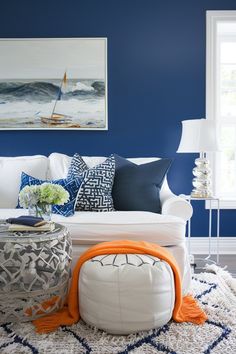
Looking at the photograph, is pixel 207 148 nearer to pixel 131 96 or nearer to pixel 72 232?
pixel 131 96

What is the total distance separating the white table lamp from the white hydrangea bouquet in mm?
1452

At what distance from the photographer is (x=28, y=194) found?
204cm

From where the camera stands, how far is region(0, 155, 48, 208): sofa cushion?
2.82 m

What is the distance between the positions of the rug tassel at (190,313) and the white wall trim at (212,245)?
5.14 ft

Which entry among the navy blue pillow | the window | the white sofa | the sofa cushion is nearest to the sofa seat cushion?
the white sofa

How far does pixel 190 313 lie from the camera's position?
76.8 inches

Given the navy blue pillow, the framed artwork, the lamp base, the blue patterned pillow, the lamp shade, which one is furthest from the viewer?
the framed artwork

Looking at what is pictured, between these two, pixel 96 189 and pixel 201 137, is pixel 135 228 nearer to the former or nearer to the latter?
pixel 96 189

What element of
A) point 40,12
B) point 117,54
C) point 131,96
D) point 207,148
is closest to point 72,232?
point 207,148

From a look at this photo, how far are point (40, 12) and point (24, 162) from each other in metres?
1.67

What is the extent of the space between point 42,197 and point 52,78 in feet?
6.30

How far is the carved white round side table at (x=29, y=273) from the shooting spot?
69.7 inches

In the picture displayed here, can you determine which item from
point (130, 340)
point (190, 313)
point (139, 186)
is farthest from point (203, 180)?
point (130, 340)

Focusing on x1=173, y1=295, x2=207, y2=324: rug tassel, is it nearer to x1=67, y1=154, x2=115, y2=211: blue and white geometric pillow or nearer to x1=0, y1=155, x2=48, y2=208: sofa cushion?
x1=67, y1=154, x2=115, y2=211: blue and white geometric pillow
